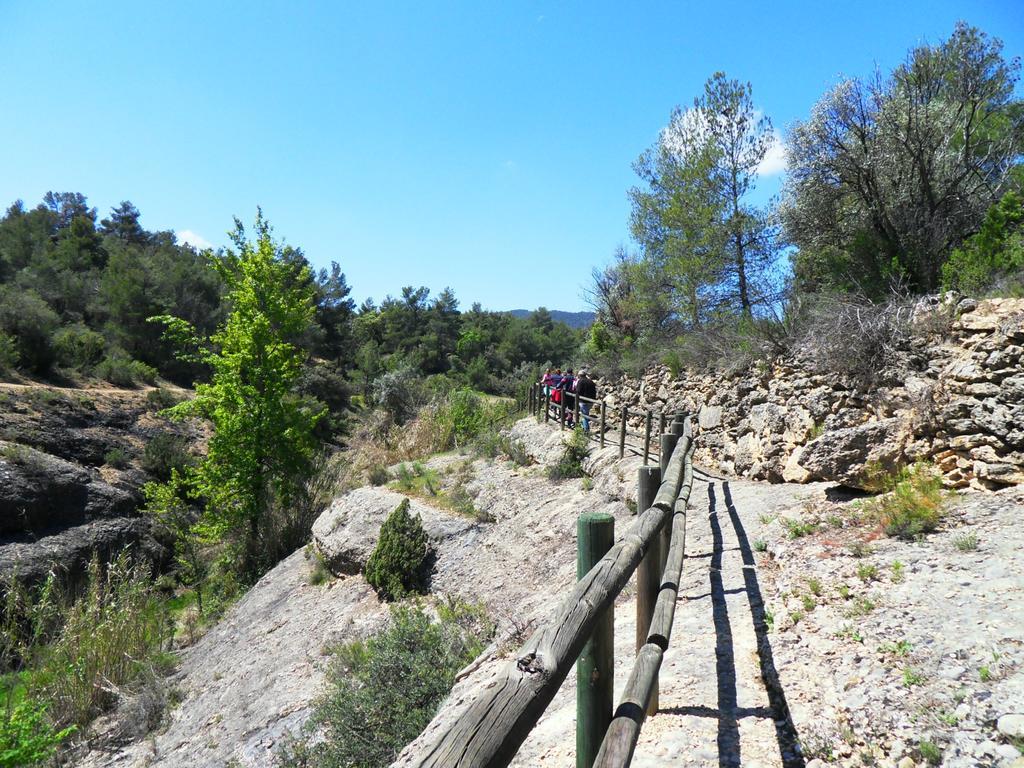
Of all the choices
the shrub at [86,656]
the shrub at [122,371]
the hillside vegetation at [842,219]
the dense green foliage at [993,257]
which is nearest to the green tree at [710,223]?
the hillside vegetation at [842,219]

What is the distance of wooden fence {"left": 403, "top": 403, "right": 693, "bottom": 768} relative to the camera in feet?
4.44

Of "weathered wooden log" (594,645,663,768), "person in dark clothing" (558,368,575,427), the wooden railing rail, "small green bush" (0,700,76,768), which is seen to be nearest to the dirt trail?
the wooden railing rail

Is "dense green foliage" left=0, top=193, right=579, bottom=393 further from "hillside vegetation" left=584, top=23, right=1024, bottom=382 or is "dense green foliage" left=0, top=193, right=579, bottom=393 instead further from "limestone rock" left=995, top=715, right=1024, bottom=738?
"limestone rock" left=995, top=715, right=1024, bottom=738

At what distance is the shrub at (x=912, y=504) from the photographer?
504 centimetres

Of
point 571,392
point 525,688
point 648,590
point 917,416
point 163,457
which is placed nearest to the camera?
point 525,688

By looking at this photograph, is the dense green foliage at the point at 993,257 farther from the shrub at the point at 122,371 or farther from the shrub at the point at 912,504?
the shrub at the point at 122,371

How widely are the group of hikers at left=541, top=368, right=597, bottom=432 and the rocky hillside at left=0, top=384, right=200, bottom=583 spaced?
1165cm

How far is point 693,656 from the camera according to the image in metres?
4.10

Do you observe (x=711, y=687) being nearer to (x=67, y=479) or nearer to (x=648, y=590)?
(x=648, y=590)

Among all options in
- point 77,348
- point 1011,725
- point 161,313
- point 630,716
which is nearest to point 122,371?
point 77,348

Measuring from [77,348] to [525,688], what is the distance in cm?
3367

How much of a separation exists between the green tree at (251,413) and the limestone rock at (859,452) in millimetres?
13691

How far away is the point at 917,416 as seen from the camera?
652 centimetres

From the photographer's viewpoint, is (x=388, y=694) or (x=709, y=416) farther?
(x=709, y=416)
